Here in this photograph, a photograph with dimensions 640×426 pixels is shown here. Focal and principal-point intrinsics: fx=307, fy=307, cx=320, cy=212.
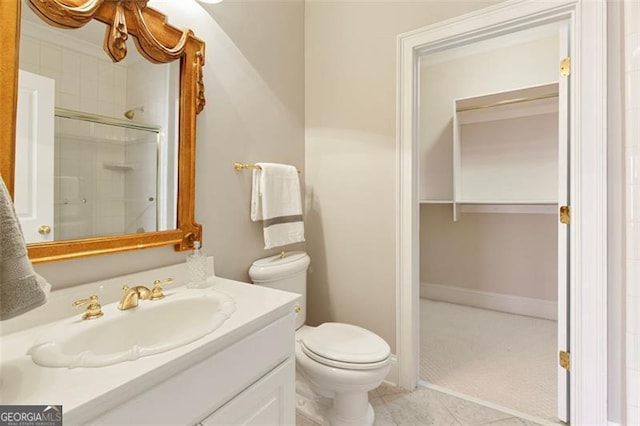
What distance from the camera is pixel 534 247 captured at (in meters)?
2.77

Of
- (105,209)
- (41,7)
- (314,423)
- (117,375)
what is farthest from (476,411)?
(41,7)

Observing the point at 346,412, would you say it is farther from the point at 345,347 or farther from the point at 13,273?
the point at 13,273

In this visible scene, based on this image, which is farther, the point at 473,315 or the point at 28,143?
the point at 473,315

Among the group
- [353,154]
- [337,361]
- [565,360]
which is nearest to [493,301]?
[565,360]

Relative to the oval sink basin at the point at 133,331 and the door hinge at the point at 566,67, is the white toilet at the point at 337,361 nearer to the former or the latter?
the oval sink basin at the point at 133,331

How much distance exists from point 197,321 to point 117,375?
0.49m

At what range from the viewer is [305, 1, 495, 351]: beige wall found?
1807 millimetres

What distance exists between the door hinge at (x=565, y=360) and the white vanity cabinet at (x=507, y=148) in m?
1.45

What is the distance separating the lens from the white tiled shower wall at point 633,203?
1.24 metres

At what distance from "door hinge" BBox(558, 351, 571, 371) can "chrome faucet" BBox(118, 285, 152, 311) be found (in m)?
1.84

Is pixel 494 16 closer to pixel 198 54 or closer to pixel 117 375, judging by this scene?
pixel 198 54

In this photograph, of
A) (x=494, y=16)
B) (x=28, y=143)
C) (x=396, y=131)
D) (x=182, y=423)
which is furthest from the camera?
(x=396, y=131)

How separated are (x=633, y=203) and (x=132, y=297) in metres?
1.94

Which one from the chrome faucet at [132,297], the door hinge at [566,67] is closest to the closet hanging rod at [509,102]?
the door hinge at [566,67]
